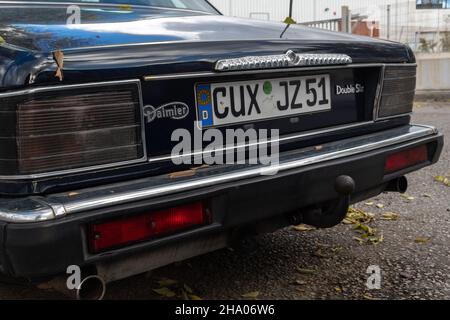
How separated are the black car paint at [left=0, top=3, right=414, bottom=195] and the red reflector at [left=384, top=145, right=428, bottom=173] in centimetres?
26

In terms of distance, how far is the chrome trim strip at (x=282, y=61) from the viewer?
7.22ft

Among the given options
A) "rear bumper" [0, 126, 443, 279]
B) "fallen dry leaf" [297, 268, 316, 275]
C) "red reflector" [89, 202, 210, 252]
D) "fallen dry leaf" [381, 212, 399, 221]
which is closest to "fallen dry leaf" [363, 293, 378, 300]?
"fallen dry leaf" [297, 268, 316, 275]

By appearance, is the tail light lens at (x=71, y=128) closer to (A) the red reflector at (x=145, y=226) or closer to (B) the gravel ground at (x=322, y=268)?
(A) the red reflector at (x=145, y=226)

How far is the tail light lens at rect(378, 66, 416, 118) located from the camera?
9.53ft

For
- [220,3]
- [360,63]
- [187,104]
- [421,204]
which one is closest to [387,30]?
Answer: [220,3]

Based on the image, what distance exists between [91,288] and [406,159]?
69.2 inches

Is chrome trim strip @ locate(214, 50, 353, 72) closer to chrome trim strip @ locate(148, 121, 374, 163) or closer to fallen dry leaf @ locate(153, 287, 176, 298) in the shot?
chrome trim strip @ locate(148, 121, 374, 163)

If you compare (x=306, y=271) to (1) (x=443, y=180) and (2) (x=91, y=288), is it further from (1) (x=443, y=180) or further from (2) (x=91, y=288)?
(1) (x=443, y=180)

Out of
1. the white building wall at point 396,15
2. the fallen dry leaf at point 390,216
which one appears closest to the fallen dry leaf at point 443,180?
the fallen dry leaf at point 390,216

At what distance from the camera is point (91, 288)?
1.97 meters

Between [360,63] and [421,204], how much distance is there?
183cm

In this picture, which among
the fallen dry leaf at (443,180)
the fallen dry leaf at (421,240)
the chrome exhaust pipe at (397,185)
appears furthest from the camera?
the fallen dry leaf at (443,180)

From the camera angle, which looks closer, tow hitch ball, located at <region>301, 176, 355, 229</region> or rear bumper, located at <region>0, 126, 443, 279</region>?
rear bumper, located at <region>0, 126, 443, 279</region>

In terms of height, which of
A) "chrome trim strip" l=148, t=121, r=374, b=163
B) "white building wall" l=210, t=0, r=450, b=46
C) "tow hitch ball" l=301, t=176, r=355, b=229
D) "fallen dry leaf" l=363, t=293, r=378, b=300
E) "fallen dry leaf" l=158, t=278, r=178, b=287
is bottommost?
"fallen dry leaf" l=363, t=293, r=378, b=300
